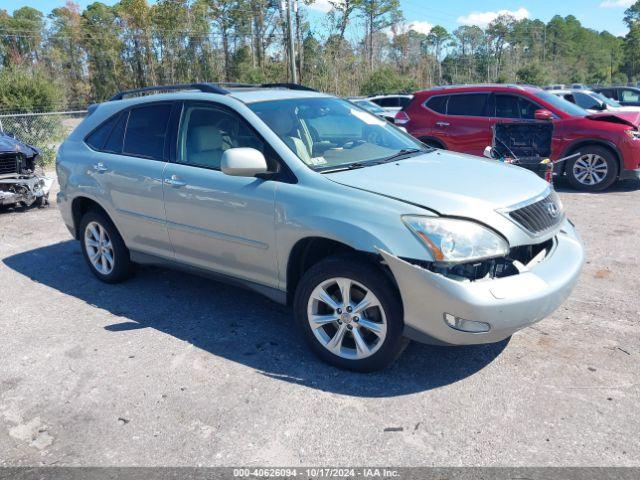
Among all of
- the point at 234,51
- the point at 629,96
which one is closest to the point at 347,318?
the point at 629,96

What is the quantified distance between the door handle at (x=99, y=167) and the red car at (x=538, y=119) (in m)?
6.61

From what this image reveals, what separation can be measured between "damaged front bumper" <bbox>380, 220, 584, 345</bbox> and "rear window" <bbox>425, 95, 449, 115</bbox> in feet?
24.4

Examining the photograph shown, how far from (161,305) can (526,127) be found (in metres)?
6.27

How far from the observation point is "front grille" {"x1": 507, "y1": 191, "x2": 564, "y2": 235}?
3.35 m

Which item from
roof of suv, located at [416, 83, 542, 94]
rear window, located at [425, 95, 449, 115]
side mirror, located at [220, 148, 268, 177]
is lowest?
side mirror, located at [220, 148, 268, 177]

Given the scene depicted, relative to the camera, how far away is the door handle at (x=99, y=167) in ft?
16.7

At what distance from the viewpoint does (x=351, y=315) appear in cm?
349

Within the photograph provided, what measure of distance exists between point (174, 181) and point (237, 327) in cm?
125

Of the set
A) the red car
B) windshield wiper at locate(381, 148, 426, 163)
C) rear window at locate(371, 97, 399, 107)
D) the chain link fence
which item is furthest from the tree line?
windshield wiper at locate(381, 148, 426, 163)

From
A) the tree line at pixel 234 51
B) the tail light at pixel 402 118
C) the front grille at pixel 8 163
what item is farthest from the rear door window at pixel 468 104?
the tree line at pixel 234 51

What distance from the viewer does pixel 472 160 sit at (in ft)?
14.3

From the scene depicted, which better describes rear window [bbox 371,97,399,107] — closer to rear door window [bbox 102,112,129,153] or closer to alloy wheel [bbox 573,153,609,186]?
alloy wheel [bbox 573,153,609,186]

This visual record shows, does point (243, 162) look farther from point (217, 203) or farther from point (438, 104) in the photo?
point (438, 104)

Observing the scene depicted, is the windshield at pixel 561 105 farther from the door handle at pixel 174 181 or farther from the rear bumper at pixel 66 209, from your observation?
the rear bumper at pixel 66 209
